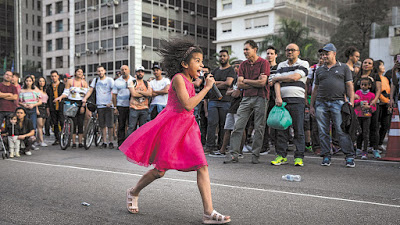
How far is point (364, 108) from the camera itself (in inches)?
390

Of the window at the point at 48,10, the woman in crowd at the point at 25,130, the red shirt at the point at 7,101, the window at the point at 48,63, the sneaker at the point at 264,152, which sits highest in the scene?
the window at the point at 48,10

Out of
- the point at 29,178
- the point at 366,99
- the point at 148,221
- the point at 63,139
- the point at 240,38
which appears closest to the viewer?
the point at 148,221

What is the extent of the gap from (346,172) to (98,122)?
7.32m

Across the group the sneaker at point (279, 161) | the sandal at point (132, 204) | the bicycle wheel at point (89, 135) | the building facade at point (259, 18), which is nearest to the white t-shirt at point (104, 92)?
the bicycle wheel at point (89, 135)

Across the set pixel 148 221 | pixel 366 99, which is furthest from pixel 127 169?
pixel 366 99

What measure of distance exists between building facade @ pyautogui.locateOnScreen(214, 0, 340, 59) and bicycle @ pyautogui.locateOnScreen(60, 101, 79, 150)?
142ft

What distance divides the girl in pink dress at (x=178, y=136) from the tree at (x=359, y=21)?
1780 inches

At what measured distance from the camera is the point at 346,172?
752cm

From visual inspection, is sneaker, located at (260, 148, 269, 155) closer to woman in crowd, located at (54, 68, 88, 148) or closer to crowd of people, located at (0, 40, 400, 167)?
crowd of people, located at (0, 40, 400, 167)

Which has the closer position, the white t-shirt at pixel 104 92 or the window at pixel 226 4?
the white t-shirt at pixel 104 92

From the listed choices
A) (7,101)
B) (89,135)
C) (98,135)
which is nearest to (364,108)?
(89,135)

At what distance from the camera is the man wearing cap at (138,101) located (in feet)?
37.8

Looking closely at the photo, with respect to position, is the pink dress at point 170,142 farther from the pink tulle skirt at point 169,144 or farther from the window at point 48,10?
the window at point 48,10

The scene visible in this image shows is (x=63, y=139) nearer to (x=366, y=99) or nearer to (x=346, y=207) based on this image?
(x=366, y=99)
